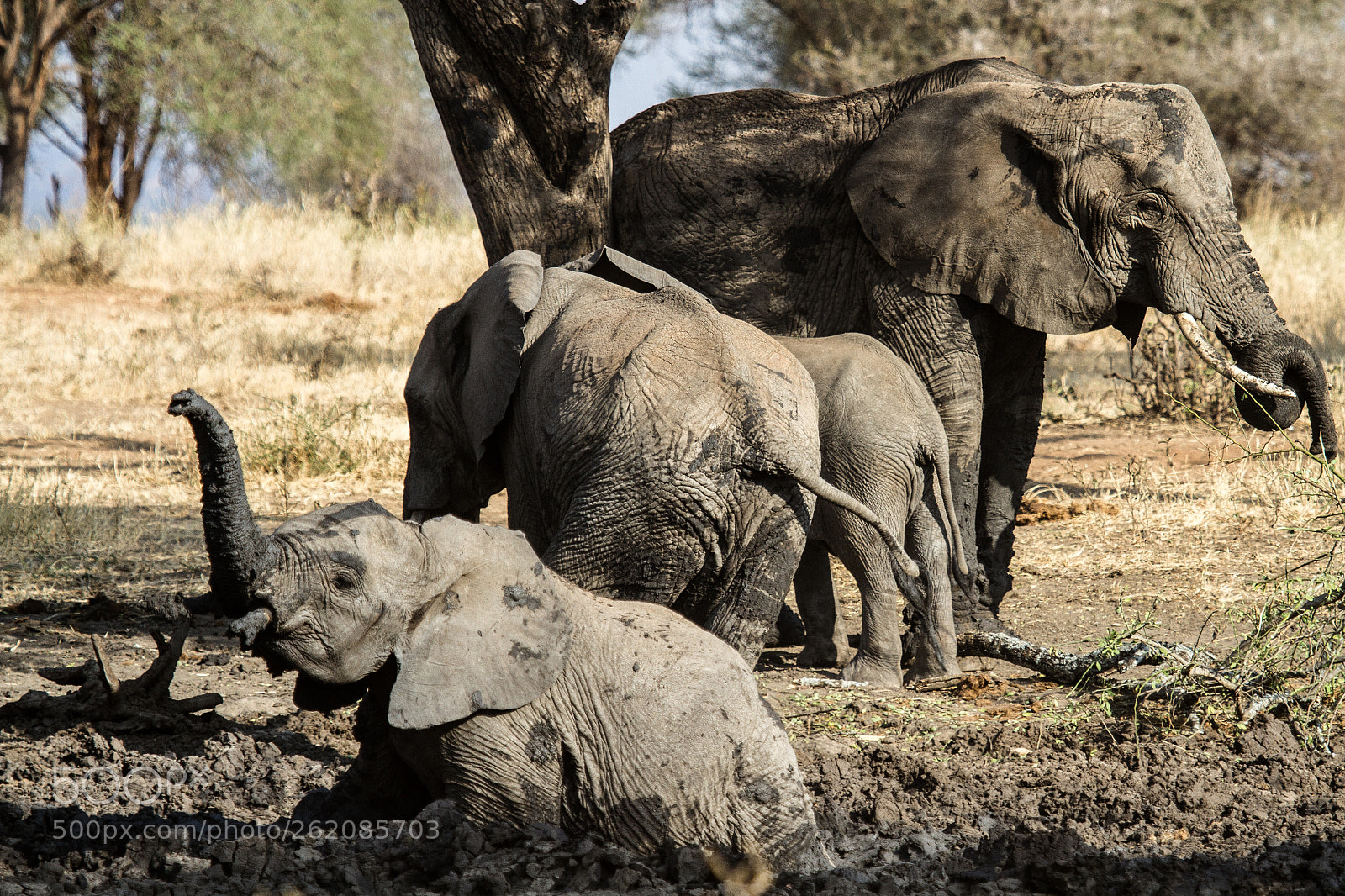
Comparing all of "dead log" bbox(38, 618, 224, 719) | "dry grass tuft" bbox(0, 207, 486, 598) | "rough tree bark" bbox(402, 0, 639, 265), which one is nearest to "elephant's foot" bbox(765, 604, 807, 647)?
"rough tree bark" bbox(402, 0, 639, 265)

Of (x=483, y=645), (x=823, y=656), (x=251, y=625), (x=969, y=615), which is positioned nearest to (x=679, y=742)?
(x=483, y=645)

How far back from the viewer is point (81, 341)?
43.5 ft

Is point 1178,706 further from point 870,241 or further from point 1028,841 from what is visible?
point 870,241

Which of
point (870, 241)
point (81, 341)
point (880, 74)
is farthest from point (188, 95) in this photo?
point (870, 241)

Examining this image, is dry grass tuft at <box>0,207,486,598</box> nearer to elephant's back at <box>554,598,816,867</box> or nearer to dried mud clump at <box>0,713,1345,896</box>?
dried mud clump at <box>0,713,1345,896</box>

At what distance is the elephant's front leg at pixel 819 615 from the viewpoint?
5656 mm

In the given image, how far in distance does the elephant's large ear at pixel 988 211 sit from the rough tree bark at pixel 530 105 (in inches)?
48.5

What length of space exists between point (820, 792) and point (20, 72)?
68.4ft

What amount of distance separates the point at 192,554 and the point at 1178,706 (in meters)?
4.83

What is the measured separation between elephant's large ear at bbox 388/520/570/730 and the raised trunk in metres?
0.41

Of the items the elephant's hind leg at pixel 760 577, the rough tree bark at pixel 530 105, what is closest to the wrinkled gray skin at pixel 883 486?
the elephant's hind leg at pixel 760 577

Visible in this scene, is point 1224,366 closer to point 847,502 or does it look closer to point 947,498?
point 947,498

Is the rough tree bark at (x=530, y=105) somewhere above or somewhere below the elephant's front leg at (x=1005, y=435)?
above

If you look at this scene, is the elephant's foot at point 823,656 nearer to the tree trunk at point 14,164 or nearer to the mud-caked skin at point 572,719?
the mud-caked skin at point 572,719
